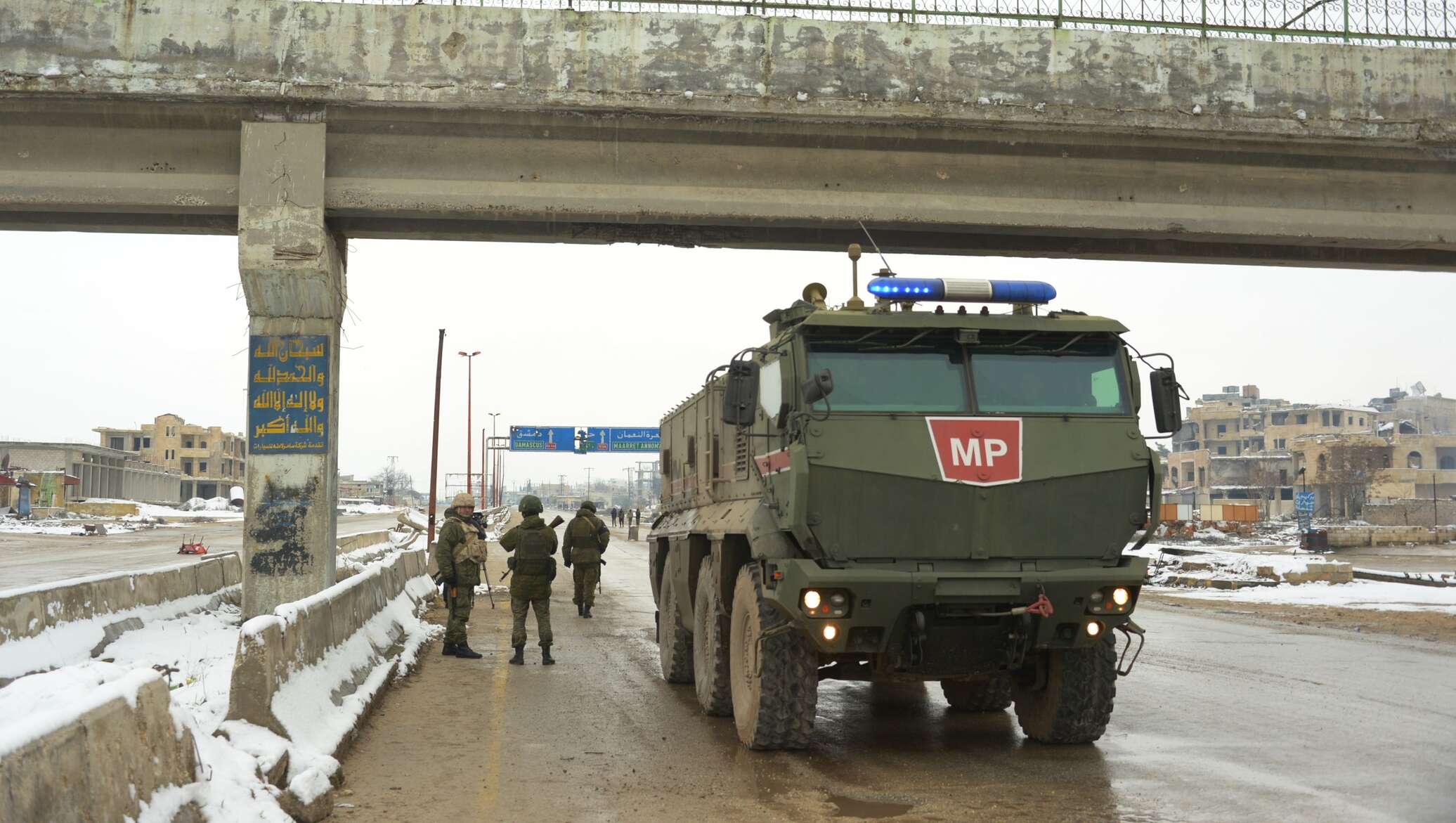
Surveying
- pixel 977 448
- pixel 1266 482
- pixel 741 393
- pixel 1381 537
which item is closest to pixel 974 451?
pixel 977 448

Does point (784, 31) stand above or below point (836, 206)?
above

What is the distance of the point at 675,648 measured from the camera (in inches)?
480

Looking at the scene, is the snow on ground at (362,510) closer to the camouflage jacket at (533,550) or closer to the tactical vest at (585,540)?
the tactical vest at (585,540)

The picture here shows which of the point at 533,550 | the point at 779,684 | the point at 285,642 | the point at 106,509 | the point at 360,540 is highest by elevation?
the point at 106,509

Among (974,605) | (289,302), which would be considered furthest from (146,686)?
(289,302)

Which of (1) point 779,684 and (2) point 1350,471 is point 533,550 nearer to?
(1) point 779,684

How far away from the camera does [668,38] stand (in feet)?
48.2

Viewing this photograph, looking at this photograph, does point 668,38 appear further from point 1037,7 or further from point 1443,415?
point 1443,415

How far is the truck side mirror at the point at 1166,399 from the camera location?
28.0 feet

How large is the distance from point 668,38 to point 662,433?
15.2 feet

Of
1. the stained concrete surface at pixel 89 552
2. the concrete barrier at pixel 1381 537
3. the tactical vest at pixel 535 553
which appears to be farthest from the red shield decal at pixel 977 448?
the concrete barrier at pixel 1381 537

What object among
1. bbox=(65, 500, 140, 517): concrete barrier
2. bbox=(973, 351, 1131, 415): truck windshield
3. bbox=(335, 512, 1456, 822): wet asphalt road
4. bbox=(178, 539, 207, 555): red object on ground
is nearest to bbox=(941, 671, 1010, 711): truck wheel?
bbox=(335, 512, 1456, 822): wet asphalt road

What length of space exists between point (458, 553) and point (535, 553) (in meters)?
1.07

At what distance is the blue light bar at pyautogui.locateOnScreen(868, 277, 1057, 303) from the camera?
28.1 ft
